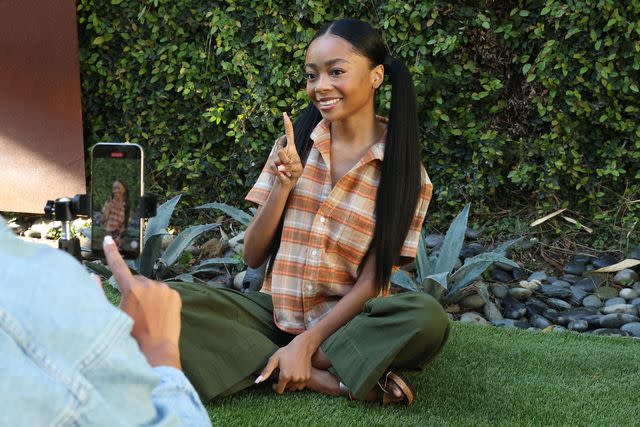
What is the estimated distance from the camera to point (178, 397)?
36.0 inches

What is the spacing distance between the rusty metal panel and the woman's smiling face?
343 cm

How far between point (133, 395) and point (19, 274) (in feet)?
0.51

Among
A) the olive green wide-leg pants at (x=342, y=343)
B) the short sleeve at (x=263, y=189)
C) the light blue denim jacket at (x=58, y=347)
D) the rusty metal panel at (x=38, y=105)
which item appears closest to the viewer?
the light blue denim jacket at (x=58, y=347)

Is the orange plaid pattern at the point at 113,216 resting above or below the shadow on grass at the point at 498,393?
above

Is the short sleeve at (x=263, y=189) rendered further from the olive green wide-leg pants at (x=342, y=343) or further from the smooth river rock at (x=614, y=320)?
the smooth river rock at (x=614, y=320)

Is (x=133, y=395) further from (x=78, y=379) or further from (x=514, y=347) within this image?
(x=514, y=347)

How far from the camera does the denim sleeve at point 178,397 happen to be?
0.89 metres

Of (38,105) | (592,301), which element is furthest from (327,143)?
(38,105)

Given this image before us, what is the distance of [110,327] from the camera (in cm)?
69

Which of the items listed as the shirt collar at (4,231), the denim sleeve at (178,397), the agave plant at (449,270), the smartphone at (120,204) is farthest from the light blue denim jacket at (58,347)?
the agave plant at (449,270)

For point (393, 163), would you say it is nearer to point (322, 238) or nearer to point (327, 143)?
point (327, 143)

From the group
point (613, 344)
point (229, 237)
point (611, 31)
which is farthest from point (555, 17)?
point (229, 237)

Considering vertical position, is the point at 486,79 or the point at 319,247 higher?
the point at 486,79

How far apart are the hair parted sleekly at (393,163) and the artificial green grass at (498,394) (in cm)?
51
